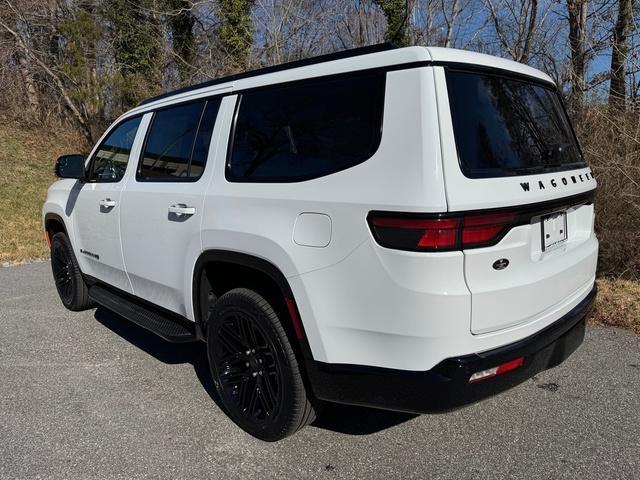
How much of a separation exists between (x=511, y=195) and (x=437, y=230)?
1.35 ft

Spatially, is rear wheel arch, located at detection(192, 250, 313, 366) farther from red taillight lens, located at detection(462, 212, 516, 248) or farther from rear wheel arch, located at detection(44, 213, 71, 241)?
rear wheel arch, located at detection(44, 213, 71, 241)

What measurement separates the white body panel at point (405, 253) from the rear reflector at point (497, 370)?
3.7 inches

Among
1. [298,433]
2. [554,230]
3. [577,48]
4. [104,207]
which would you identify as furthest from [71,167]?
[577,48]

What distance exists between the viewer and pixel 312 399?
2.60 m

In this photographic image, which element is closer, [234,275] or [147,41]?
[234,275]

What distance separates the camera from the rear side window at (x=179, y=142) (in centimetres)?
314

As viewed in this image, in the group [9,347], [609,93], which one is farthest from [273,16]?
[9,347]

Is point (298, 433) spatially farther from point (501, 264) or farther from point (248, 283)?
point (501, 264)

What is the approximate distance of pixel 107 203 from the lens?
3.96 metres

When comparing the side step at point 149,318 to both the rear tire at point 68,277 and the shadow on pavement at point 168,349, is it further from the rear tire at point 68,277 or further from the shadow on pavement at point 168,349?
the rear tire at point 68,277

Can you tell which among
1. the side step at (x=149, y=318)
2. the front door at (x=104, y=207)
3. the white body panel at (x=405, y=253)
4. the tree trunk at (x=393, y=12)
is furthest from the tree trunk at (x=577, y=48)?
the tree trunk at (x=393, y=12)

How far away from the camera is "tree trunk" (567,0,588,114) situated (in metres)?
6.30

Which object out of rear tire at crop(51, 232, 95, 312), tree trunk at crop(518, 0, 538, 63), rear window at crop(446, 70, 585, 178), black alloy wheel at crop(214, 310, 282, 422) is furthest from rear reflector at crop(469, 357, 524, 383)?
tree trunk at crop(518, 0, 538, 63)

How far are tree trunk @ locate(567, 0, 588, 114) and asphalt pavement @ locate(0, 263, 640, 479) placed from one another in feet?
11.6
